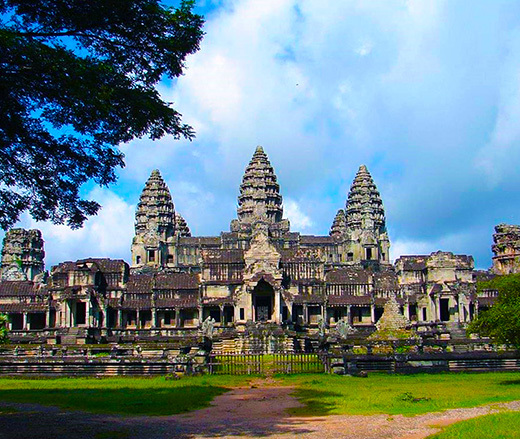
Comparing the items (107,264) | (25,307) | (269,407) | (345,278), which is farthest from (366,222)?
(269,407)

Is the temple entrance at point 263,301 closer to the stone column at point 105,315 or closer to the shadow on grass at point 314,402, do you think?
the stone column at point 105,315

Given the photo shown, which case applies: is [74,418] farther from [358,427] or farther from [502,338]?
[502,338]

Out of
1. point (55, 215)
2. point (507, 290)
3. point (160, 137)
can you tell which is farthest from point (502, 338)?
point (55, 215)

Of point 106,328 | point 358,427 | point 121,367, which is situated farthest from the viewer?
point 106,328

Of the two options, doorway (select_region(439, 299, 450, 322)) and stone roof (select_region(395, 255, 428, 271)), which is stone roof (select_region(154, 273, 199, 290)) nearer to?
stone roof (select_region(395, 255, 428, 271))

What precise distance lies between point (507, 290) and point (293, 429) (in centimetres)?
1461

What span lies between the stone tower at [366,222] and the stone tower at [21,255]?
48.3m

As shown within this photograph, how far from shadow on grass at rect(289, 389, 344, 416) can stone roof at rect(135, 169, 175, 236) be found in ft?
276

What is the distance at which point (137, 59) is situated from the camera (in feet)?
56.7

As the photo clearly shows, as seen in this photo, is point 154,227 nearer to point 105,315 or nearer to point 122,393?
point 105,315

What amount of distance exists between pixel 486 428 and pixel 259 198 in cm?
9257

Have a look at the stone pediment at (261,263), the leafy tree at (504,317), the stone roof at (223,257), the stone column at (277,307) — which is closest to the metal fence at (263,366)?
the leafy tree at (504,317)

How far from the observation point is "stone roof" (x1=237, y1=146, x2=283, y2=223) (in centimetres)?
10494

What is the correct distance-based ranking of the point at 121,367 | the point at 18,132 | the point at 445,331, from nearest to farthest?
the point at 18,132 < the point at 121,367 < the point at 445,331
